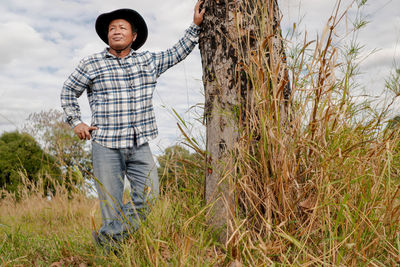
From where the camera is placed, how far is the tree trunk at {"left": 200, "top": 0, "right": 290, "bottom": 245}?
7.69ft

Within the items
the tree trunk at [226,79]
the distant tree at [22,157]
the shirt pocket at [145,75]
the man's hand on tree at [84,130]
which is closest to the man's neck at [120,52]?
the shirt pocket at [145,75]

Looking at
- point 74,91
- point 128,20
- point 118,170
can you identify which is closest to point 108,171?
point 118,170

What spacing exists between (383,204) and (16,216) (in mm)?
5634

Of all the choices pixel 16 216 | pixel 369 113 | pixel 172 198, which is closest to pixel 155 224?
pixel 172 198

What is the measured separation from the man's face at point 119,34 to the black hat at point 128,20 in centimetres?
Answer: 10

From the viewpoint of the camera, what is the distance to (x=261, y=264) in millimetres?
1773

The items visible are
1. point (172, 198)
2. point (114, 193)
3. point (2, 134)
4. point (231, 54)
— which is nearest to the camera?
point (231, 54)

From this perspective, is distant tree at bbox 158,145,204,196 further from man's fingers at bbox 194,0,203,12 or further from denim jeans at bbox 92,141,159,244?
man's fingers at bbox 194,0,203,12

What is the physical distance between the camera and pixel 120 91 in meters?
3.15

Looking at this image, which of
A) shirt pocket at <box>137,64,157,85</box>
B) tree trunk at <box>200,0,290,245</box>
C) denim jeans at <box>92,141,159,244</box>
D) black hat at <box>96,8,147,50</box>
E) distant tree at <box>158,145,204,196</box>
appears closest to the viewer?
tree trunk at <box>200,0,290,245</box>

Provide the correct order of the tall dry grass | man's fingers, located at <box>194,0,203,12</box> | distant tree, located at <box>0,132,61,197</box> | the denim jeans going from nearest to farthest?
the tall dry grass → man's fingers, located at <box>194,0,203,12</box> → the denim jeans → distant tree, located at <box>0,132,61,197</box>

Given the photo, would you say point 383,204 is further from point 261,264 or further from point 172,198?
point 172,198

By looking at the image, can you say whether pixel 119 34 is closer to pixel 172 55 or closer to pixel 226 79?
pixel 172 55

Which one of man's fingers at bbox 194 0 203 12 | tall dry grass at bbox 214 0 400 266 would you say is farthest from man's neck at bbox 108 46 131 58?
tall dry grass at bbox 214 0 400 266
